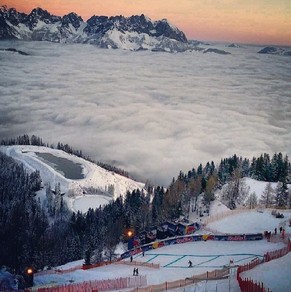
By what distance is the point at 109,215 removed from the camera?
25.4 metres

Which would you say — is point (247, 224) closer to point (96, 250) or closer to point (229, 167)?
point (96, 250)

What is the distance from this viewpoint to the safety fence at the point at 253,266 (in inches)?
327

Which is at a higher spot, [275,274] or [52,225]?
[275,274]

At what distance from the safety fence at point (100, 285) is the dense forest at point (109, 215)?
849 cm

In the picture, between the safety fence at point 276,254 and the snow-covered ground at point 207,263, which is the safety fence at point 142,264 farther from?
the safety fence at point 276,254

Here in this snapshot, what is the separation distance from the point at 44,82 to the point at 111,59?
18853 mm

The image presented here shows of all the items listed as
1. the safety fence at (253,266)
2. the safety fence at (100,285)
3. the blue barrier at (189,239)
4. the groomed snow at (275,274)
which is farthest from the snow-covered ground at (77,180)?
the groomed snow at (275,274)

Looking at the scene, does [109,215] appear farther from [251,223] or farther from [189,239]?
[189,239]

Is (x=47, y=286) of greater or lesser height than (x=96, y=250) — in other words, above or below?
above

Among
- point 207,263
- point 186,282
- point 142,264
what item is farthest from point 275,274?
point 142,264

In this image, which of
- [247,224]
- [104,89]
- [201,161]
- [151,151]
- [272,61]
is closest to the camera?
[247,224]

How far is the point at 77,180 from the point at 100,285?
26.1 metres

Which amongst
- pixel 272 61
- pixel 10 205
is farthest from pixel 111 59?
pixel 272 61

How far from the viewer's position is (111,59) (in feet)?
220
